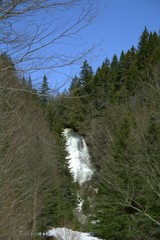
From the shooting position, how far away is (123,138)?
25.5 m

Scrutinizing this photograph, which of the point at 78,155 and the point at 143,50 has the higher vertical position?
the point at 143,50

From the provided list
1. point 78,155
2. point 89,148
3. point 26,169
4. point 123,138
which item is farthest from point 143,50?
point 26,169

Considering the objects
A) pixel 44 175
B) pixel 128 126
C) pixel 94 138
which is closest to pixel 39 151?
→ pixel 44 175

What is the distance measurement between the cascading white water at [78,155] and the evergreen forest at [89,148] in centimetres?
97

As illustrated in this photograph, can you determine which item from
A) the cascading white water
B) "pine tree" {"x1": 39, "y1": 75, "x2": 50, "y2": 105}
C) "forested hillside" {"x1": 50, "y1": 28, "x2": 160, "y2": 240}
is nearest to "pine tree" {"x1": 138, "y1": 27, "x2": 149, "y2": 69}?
"forested hillside" {"x1": 50, "y1": 28, "x2": 160, "y2": 240}

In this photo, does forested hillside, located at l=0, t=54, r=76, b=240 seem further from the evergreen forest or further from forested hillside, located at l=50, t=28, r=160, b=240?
forested hillside, located at l=50, t=28, r=160, b=240

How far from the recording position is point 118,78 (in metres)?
48.8

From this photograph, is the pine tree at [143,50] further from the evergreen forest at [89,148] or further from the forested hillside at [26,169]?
the forested hillside at [26,169]

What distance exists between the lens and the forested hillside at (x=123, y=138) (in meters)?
15.3

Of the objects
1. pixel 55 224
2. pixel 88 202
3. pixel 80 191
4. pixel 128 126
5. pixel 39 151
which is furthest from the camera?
pixel 80 191

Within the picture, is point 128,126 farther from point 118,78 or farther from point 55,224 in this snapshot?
point 118,78

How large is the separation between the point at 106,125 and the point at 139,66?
682 inches

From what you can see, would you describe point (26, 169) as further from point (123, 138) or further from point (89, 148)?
point (89, 148)

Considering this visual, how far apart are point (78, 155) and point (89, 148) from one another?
4.72ft
